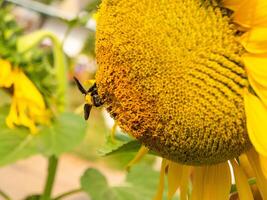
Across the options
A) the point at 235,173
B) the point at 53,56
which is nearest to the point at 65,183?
the point at 53,56

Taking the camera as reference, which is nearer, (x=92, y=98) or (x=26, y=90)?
(x=92, y=98)

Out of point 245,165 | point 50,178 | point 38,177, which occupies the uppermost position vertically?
point 245,165

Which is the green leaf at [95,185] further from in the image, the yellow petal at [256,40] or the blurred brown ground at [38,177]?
the blurred brown ground at [38,177]

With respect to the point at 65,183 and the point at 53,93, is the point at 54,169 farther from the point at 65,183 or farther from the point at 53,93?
the point at 65,183

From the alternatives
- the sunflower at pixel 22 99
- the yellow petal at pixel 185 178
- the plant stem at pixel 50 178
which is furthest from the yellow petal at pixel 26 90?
the yellow petal at pixel 185 178

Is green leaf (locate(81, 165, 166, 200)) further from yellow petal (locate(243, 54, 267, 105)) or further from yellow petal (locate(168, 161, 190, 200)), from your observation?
yellow petal (locate(243, 54, 267, 105))


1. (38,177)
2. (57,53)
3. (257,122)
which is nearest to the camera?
(257,122)

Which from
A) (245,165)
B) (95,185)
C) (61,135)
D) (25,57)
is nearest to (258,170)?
(245,165)

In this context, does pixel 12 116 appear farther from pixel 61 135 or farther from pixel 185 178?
pixel 185 178
